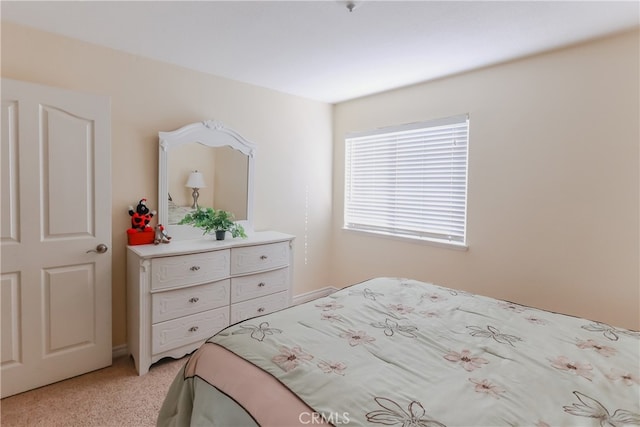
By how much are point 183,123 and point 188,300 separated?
4.93ft

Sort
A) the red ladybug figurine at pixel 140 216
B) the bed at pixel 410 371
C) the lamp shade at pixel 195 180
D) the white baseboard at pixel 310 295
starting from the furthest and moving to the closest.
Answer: the white baseboard at pixel 310 295 → the lamp shade at pixel 195 180 → the red ladybug figurine at pixel 140 216 → the bed at pixel 410 371

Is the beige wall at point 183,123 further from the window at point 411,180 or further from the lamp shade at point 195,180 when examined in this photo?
the window at point 411,180

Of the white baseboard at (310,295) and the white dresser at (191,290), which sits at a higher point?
the white dresser at (191,290)

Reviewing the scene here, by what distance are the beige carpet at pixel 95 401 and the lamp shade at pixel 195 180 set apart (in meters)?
1.48

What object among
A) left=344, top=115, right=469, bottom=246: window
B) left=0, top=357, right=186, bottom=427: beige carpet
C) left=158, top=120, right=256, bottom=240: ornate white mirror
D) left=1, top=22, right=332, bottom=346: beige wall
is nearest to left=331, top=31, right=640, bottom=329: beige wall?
left=344, top=115, right=469, bottom=246: window

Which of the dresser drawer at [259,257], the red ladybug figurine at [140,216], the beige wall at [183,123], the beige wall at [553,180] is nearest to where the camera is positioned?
the beige wall at [553,180]

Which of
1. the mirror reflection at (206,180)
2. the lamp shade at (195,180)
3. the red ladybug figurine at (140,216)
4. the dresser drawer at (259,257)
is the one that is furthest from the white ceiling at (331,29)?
the dresser drawer at (259,257)

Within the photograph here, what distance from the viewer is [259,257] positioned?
289 cm

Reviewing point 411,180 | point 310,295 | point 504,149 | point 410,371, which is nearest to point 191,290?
point 310,295

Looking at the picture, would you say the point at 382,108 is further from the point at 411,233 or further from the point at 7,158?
the point at 7,158

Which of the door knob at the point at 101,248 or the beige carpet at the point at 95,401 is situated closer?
the beige carpet at the point at 95,401

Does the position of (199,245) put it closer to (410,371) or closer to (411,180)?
(410,371)

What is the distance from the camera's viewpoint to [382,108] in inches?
138

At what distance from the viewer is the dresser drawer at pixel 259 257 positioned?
2746 mm
